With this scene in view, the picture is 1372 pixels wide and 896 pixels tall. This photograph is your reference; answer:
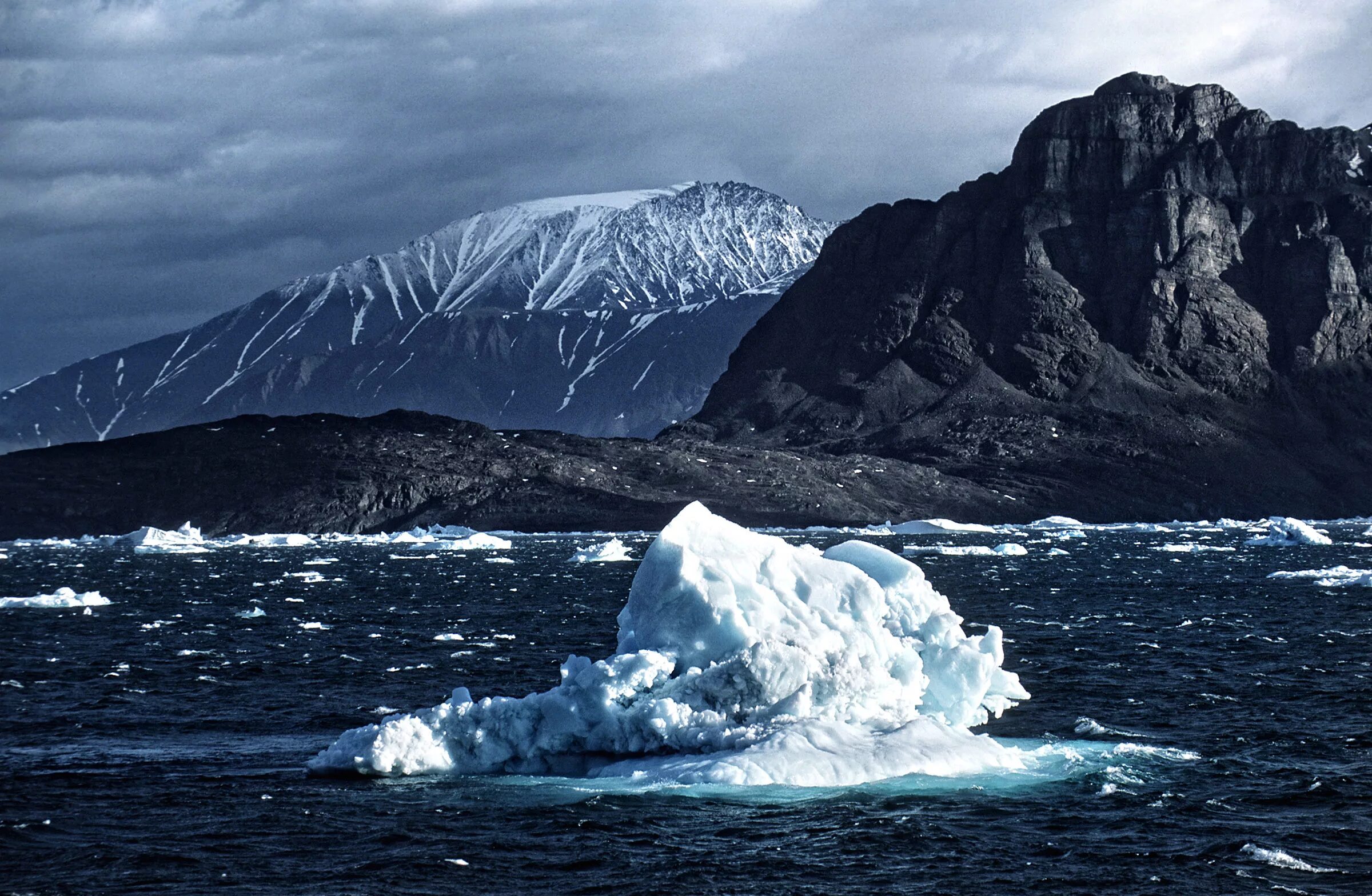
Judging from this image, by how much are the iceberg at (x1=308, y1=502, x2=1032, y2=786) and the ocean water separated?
0.72 metres

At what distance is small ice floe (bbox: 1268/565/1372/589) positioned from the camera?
253 ft

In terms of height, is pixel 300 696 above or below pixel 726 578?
below

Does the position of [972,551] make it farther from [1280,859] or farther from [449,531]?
[1280,859]

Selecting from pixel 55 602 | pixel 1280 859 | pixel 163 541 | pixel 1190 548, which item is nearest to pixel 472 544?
pixel 163 541

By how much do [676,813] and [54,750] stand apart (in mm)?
14741

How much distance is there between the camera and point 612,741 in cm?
2866

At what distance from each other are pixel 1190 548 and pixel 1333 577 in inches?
2109

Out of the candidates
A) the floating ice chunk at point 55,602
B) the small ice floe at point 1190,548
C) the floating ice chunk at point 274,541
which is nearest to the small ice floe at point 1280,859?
the floating ice chunk at point 55,602

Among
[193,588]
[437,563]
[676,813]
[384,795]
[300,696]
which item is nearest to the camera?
[676,813]

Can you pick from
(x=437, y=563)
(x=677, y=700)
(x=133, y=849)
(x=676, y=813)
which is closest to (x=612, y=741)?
(x=677, y=700)

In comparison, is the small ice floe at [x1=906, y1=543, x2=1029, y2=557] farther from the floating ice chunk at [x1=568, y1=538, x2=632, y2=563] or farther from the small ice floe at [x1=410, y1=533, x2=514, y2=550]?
the small ice floe at [x1=410, y1=533, x2=514, y2=550]

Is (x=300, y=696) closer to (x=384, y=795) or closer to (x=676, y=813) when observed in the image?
(x=384, y=795)

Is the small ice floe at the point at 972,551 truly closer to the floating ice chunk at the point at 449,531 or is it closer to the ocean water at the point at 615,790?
the floating ice chunk at the point at 449,531

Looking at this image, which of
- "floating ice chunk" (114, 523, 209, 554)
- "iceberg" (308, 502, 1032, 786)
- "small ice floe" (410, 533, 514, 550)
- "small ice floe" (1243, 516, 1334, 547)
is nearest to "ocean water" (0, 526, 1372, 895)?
"iceberg" (308, 502, 1032, 786)
